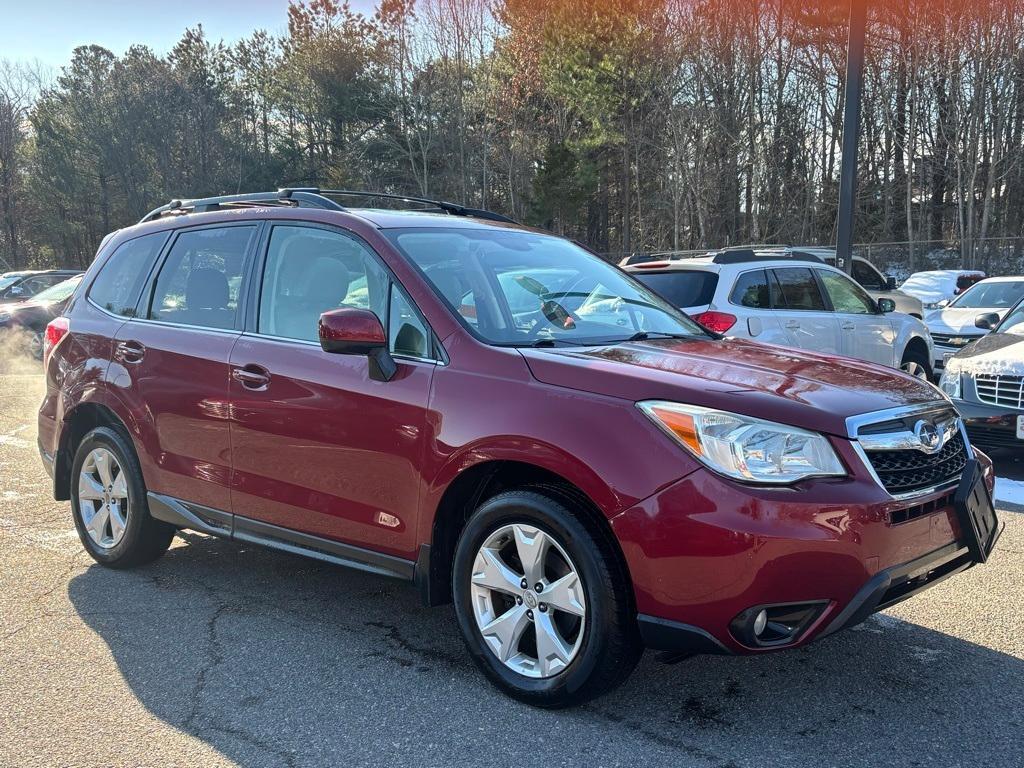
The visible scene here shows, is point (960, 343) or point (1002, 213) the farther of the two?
point (1002, 213)

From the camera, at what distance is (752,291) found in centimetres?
863

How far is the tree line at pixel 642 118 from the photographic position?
114ft

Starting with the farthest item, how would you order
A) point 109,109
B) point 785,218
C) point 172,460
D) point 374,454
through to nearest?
point 109,109
point 785,218
point 172,460
point 374,454

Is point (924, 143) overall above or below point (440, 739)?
above

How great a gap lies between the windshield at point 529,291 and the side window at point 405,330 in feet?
0.47

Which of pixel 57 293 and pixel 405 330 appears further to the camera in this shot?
pixel 57 293

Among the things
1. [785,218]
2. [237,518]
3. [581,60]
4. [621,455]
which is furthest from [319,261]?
[785,218]

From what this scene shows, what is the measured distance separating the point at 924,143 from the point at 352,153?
1001 inches

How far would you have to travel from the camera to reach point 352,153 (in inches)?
1693

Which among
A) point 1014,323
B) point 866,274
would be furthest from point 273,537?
point 866,274

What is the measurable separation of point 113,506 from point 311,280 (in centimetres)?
188

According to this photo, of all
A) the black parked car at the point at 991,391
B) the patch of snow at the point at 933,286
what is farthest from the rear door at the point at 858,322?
the patch of snow at the point at 933,286

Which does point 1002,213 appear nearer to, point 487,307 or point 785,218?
point 785,218

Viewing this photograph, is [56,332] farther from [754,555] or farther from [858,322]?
[858,322]
